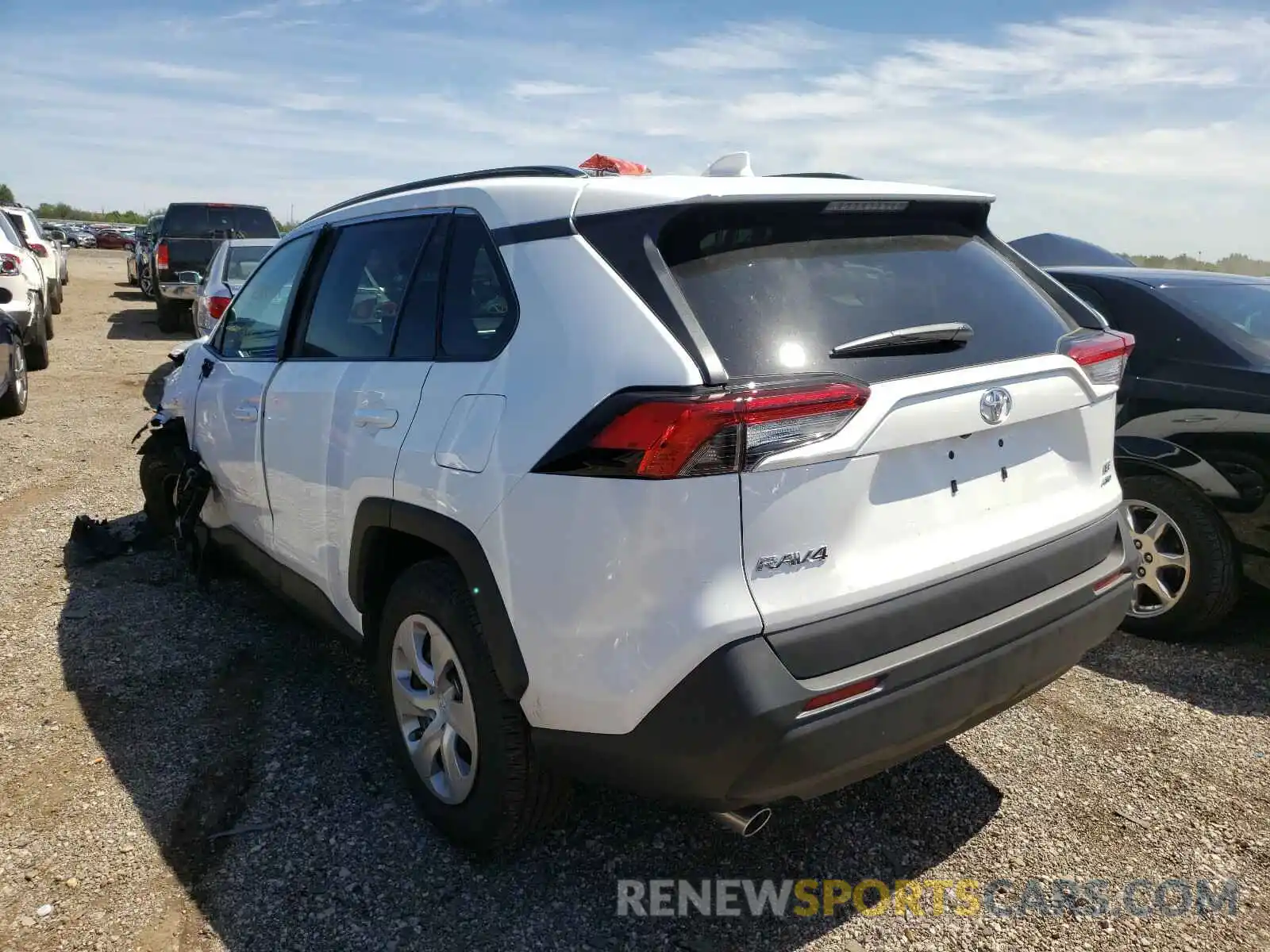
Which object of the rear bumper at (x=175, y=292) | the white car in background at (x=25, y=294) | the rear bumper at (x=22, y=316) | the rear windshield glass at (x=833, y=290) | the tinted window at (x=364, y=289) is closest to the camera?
the rear windshield glass at (x=833, y=290)

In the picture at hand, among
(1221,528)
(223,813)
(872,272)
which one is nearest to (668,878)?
(223,813)

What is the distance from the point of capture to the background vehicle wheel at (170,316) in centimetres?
1547

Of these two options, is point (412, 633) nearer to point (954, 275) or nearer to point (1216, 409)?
point (954, 275)

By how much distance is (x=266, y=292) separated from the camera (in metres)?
3.96

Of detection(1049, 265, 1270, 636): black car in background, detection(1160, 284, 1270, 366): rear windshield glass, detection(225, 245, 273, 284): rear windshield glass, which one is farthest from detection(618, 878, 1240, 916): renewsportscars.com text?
detection(225, 245, 273, 284): rear windshield glass

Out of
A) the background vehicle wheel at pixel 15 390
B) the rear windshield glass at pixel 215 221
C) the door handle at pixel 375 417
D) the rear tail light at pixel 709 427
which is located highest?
the rear windshield glass at pixel 215 221

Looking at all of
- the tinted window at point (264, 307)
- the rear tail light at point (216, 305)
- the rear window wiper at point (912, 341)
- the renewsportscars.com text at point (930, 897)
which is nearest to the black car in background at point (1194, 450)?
the renewsportscars.com text at point (930, 897)

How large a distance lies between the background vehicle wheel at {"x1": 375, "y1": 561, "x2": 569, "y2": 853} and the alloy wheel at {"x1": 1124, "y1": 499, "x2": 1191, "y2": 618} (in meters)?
2.88

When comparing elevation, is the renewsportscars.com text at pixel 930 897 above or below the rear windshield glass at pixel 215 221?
below

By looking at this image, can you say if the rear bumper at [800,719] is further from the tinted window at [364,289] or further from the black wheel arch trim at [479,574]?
the tinted window at [364,289]

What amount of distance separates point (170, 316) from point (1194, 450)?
15.4 metres

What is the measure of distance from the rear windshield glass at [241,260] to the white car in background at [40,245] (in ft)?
14.9

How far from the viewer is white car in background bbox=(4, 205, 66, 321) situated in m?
14.0

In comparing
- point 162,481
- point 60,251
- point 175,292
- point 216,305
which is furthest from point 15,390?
point 60,251
